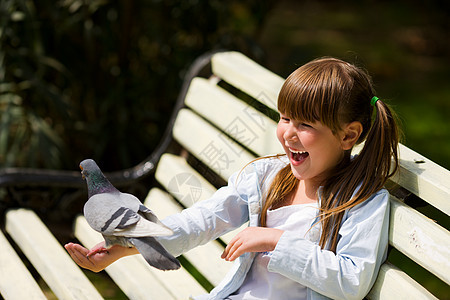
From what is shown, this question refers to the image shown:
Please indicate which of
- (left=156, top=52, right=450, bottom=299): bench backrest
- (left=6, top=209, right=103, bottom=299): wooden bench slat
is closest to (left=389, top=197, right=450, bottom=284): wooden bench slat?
(left=156, top=52, right=450, bottom=299): bench backrest

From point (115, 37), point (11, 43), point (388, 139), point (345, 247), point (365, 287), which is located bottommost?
point (365, 287)

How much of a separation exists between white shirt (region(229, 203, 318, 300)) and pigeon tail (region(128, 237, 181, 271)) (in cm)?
41

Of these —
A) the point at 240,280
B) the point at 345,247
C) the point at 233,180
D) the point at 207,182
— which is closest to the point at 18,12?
the point at 207,182

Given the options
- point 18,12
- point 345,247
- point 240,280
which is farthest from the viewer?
point 18,12

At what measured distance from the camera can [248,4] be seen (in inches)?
155

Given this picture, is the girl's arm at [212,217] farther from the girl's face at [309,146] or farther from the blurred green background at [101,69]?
the blurred green background at [101,69]

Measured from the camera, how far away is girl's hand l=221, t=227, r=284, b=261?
1632 millimetres

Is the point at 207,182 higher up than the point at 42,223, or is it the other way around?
the point at 42,223

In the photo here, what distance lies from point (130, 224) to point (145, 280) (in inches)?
33.7

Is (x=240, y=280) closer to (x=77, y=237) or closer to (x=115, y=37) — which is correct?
(x=77, y=237)

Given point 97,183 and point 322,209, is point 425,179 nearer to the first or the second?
point 322,209

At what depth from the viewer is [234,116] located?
244 centimetres

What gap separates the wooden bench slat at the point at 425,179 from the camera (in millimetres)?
1530

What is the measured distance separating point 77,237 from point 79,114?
1.43 metres
